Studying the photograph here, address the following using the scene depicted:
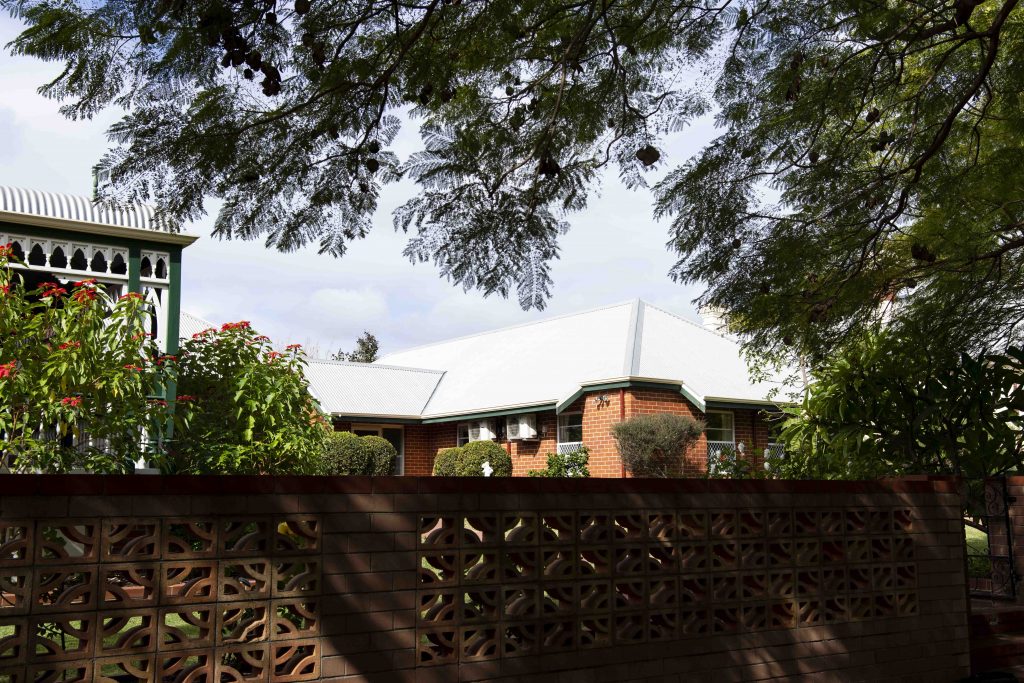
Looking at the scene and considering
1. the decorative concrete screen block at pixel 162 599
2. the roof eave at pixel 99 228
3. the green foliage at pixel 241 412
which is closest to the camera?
the decorative concrete screen block at pixel 162 599

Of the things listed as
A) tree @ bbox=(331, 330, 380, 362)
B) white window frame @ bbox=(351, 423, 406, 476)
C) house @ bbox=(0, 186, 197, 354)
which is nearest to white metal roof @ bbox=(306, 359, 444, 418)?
white window frame @ bbox=(351, 423, 406, 476)

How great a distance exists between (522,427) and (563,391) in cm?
191

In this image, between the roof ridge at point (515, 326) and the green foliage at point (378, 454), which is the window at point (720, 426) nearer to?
the roof ridge at point (515, 326)

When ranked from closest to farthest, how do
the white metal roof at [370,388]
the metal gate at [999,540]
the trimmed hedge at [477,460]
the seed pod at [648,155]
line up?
1. the seed pod at [648,155]
2. the metal gate at [999,540]
3. the trimmed hedge at [477,460]
4. the white metal roof at [370,388]

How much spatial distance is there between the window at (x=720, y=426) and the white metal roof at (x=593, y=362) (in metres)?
0.83

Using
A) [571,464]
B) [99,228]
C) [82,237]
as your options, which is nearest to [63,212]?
[82,237]

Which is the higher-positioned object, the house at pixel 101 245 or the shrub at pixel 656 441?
the house at pixel 101 245

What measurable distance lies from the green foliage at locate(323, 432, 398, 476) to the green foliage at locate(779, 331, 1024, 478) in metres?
15.0

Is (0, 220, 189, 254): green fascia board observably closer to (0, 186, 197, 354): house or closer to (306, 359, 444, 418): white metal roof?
(0, 186, 197, 354): house

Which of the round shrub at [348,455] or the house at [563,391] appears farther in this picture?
the round shrub at [348,455]

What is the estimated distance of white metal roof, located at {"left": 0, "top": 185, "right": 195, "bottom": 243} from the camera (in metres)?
13.8

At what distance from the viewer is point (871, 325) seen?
928cm

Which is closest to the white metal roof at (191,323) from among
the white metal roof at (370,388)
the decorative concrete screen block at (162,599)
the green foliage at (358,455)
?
the white metal roof at (370,388)

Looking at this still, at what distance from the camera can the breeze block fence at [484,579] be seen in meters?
4.12
